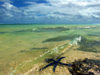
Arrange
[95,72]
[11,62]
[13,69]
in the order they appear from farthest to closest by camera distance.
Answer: [11,62] < [13,69] < [95,72]

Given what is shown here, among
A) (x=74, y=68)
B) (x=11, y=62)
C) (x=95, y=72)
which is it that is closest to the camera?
(x=95, y=72)

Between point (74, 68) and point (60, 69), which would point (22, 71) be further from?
point (74, 68)

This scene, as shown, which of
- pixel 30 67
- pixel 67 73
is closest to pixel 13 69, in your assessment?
pixel 30 67

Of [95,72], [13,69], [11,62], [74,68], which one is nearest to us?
[95,72]

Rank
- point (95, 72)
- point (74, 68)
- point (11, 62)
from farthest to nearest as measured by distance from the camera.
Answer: point (11, 62)
point (74, 68)
point (95, 72)

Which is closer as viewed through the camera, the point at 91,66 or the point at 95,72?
the point at 95,72

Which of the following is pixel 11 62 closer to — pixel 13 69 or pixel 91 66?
pixel 13 69

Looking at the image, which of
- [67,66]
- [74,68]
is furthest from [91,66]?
[67,66]

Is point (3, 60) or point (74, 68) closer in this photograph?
point (74, 68)

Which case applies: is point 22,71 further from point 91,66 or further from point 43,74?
point 91,66
